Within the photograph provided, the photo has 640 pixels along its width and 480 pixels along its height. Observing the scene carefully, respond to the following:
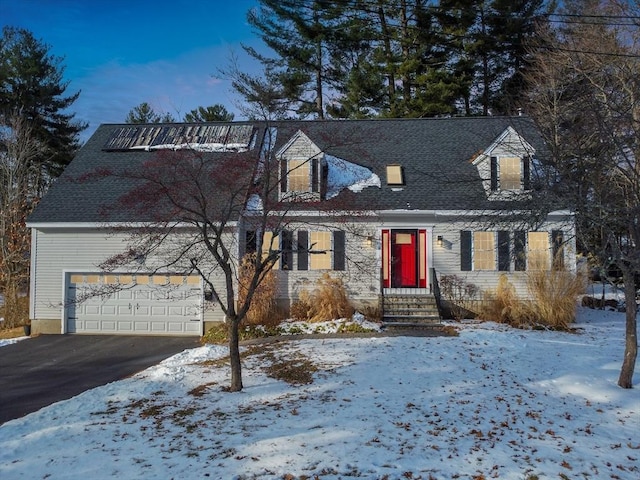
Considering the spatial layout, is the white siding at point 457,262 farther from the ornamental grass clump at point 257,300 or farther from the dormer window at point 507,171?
the ornamental grass clump at point 257,300

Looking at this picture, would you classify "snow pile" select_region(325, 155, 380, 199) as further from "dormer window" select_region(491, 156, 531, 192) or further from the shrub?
the shrub

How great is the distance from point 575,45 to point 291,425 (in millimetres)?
14089

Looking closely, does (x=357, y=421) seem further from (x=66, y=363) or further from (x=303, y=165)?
(x=303, y=165)

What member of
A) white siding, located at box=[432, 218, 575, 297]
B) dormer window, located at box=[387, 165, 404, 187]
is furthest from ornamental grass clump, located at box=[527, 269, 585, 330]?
dormer window, located at box=[387, 165, 404, 187]

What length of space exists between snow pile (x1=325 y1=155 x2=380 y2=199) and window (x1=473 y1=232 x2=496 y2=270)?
3.47m

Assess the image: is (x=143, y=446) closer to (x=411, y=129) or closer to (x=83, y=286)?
(x=83, y=286)

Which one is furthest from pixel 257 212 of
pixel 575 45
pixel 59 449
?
pixel 575 45

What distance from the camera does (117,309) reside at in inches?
556

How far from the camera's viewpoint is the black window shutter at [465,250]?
1388cm

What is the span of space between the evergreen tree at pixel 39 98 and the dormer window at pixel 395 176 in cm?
2192

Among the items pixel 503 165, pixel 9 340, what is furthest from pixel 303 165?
pixel 9 340

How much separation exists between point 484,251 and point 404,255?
2363 mm

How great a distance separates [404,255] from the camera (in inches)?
565

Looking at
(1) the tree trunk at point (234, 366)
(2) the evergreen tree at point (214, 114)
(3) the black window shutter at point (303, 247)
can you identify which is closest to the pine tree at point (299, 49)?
(2) the evergreen tree at point (214, 114)
